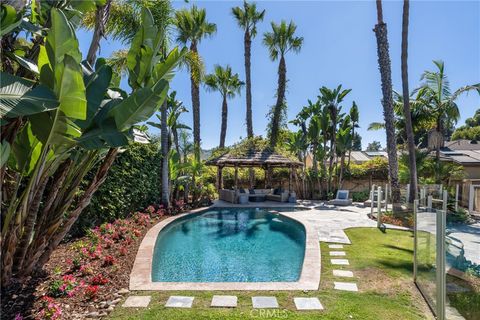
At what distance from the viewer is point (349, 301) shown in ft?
16.9

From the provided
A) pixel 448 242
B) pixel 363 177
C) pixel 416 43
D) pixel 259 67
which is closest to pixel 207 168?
pixel 259 67

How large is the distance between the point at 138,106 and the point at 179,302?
3246 mm

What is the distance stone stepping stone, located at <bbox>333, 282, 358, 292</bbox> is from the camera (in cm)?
571

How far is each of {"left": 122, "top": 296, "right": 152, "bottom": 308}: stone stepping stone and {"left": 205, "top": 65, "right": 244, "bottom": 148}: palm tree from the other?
22.3m

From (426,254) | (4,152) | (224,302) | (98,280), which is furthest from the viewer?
(98,280)

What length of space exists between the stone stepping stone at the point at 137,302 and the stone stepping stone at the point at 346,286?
341cm

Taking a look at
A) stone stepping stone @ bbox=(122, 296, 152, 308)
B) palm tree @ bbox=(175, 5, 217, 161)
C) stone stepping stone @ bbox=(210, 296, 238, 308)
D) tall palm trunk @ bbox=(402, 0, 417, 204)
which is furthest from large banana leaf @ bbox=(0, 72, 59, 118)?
palm tree @ bbox=(175, 5, 217, 161)

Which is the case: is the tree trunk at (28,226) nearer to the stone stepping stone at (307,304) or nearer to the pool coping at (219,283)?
the pool coping at (219,283)

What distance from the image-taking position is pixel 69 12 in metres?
4.78

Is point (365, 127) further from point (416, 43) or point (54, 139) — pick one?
point (54, 139)

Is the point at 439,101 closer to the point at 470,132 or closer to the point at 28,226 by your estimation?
the point at 28,226

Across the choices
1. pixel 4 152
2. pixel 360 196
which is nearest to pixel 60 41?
pixel 4 152

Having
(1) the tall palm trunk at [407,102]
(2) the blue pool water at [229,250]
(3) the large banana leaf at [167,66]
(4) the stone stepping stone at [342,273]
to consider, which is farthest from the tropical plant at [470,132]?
(3) the large banana leaf at [167,66]

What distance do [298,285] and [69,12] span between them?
614 centimetres
